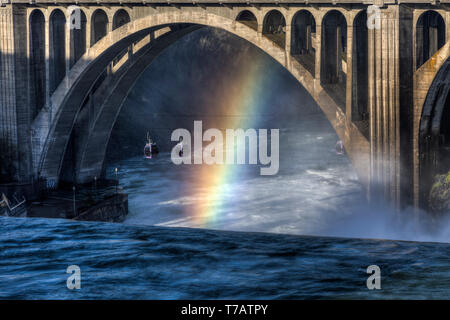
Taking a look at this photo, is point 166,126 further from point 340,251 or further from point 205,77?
point 340,251

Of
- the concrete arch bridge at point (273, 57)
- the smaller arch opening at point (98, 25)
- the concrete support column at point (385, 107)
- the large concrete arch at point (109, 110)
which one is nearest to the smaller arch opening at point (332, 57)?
the concrete arch bridge at point (273, 57)

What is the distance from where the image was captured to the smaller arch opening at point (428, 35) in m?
44.7

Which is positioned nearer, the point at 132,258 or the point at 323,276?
the point at 323,276

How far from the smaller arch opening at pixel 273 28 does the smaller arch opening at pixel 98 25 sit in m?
16.3

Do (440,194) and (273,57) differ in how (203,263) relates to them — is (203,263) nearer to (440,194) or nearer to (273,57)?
(440,194)

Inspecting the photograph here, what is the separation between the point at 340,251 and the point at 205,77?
114016mm

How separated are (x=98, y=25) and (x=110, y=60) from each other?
294 cm

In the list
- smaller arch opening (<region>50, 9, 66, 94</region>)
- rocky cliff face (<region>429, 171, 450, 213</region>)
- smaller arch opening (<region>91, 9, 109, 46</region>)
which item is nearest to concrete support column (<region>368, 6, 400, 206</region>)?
rocky cliff face (<region>429, 171, 450, 213</region>)

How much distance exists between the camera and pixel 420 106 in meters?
45.1

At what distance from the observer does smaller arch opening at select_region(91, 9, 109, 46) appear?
207 ft

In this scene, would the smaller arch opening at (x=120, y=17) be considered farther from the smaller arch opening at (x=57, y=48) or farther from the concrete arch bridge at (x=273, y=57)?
the smaller arch opening at (x=57, y=48)

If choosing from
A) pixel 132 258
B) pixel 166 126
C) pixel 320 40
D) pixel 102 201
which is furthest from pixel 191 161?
pixel 132 258

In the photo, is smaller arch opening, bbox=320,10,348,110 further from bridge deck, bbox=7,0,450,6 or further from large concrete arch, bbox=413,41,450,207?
large concrete arch, bbox=413,41,450,207

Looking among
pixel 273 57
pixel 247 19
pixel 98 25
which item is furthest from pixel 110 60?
pixel 273 57
